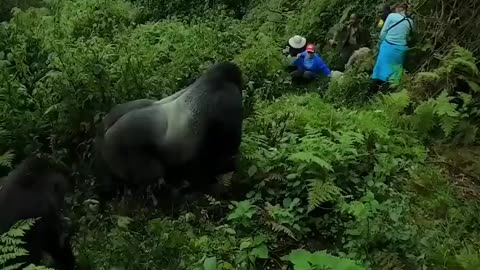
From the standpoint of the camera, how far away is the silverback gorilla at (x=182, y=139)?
5137mm

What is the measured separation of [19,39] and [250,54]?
246 cm

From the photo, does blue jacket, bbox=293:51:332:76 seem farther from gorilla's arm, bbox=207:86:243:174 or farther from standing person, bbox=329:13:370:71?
gorilla's arm, bbox=207:86:243:174

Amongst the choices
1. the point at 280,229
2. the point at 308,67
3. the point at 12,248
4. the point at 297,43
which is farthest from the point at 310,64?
the point at 12,248

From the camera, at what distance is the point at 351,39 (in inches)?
378

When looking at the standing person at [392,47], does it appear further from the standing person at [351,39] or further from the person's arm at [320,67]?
the standing person at [351,39]

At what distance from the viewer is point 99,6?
430 inches

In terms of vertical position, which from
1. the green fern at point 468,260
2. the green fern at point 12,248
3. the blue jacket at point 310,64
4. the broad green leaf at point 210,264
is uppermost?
the green fern at point 12,248

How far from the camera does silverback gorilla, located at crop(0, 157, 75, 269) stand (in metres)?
4.08

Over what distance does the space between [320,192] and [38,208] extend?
5.77 feet

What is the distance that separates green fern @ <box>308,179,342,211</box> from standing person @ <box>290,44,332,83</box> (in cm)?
406

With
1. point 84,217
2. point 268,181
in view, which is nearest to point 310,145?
point 268,181

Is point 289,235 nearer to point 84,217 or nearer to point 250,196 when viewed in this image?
point 250,196

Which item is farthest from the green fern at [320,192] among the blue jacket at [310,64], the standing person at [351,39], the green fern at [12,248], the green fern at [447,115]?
the standing person at [351,39]

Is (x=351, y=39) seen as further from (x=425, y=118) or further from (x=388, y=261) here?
(x=388, y=261)
